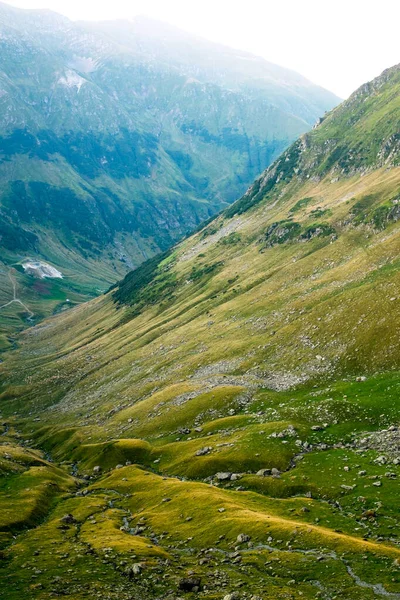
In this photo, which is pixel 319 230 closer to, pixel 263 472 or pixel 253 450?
pixel 253 450

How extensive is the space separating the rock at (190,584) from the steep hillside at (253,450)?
0.11 metres

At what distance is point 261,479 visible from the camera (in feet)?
251

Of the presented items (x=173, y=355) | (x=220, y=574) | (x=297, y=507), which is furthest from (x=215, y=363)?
(x=220, y=574)

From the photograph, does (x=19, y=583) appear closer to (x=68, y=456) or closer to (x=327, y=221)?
(x=68, y=456)

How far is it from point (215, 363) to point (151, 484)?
5525 centimetres

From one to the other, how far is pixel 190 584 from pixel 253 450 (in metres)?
38.5

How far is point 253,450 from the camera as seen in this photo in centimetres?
8481

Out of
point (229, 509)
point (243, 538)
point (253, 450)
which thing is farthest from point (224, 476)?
point (243, 538)

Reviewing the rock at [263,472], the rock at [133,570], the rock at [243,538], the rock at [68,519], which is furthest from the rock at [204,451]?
the rock at [133,570]

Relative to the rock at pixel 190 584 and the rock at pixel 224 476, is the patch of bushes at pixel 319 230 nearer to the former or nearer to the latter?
the rock at pixel 224 476

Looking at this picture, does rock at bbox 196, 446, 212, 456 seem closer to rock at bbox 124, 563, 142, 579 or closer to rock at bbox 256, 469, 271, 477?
rock at bbox 256, 469, 271, 477

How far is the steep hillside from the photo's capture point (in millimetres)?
50875

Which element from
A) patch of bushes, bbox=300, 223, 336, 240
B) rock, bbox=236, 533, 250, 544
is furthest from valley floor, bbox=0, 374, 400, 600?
patch of bushes, bbox=300, 223, 336, 240

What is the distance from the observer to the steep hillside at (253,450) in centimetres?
5088
